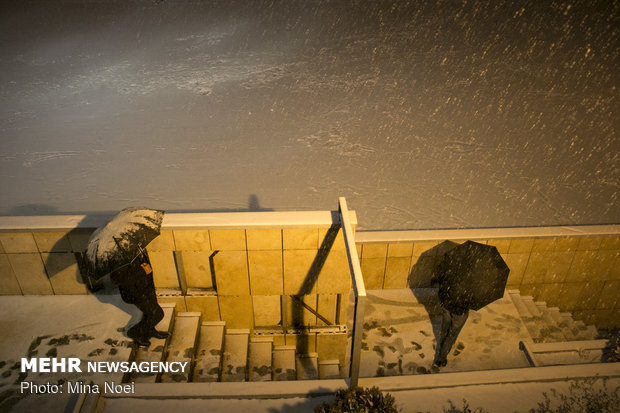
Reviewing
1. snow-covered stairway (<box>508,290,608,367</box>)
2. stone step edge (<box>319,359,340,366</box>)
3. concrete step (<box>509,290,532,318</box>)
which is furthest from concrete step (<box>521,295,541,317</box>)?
stone step edge (<box>319,359,340,366</box>)

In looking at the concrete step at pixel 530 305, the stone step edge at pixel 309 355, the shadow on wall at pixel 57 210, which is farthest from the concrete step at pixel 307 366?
the concrete step at pixel 530 305

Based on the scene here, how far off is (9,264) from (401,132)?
8449 mm

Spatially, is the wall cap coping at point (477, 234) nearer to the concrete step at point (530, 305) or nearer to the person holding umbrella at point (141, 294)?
the concrete step at point (530, 305)

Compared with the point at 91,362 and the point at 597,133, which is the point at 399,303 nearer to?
the point at 91,362

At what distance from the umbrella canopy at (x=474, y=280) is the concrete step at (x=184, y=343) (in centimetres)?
300

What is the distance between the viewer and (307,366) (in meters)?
4.68

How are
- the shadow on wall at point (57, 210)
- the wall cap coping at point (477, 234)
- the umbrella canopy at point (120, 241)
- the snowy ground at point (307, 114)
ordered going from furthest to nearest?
the snowy ground at point (307, 114)
the shadow on wall at point (57, 210)
the wall cap coping at point (477, 234)
the umbrella canopy at point (120, 241)

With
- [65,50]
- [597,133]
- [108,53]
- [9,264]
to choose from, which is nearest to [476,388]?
[9,264]

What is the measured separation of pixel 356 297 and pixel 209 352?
2.35 m

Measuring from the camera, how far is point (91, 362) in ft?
12.3

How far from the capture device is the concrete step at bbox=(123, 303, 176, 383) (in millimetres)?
3738

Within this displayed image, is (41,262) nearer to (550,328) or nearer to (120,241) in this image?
(120,241)

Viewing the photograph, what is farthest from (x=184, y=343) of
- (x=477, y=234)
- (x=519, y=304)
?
(x=519, y=304)

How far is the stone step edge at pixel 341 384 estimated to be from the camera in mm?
3535
